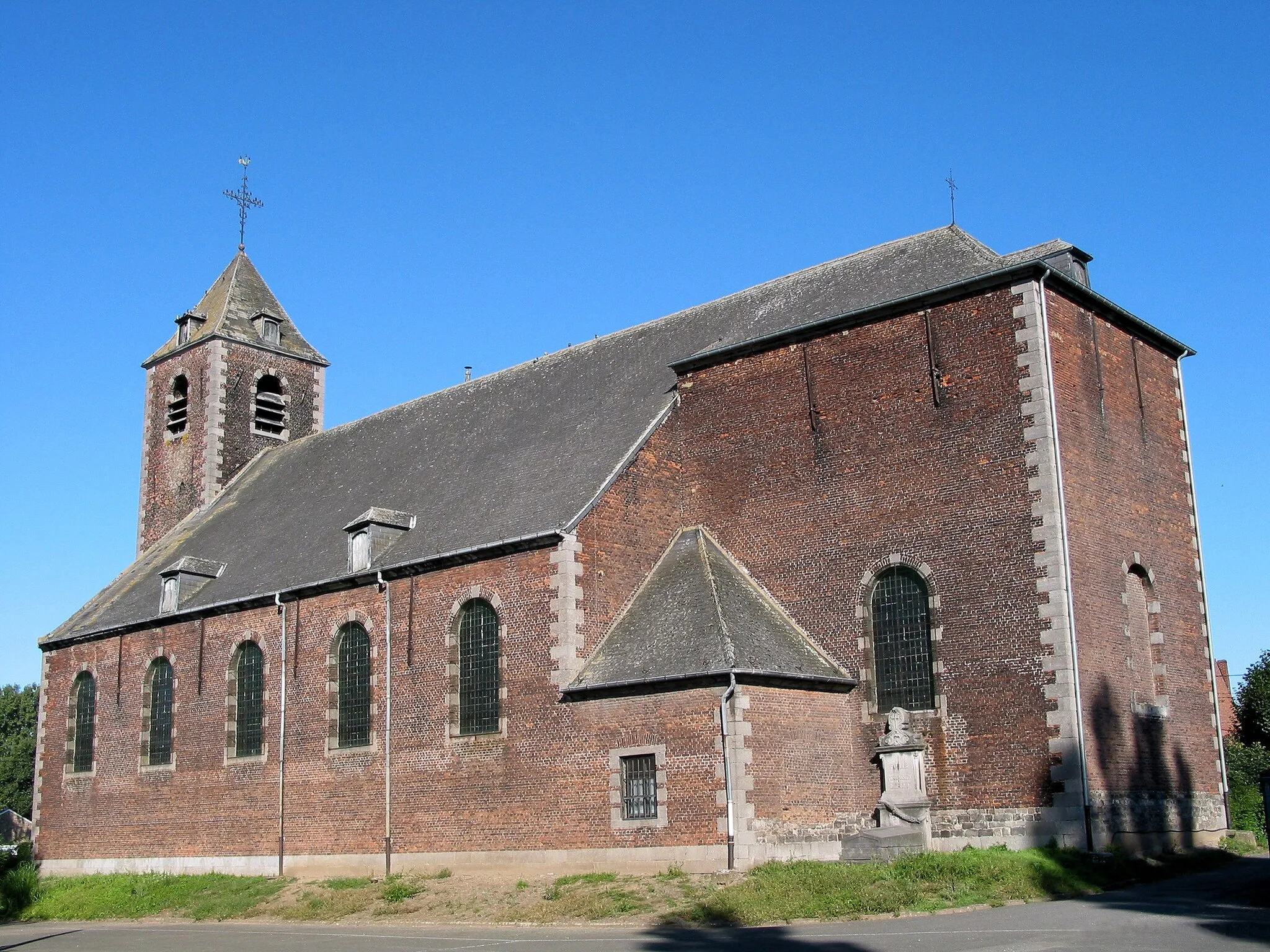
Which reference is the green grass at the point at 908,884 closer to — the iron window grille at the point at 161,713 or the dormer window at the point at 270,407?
the iron window grille at the point at 161,713

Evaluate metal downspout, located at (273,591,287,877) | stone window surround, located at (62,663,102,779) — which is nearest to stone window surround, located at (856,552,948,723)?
metal downspout, located at (273,591,287,877)

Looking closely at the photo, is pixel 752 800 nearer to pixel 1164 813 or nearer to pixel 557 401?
pixel 1164 813

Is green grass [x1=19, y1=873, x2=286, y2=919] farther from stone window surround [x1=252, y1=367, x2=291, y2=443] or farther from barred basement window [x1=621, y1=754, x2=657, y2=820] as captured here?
stone window surround [x1=252, y1=367, x2=291, y2=443]

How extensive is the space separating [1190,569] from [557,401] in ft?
41.5

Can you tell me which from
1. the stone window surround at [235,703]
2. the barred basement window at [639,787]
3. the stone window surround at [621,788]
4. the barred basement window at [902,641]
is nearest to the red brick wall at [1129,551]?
the barred basement window at [902,641]

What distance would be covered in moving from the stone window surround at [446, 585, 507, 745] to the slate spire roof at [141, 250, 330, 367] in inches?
659

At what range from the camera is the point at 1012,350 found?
20.4 m

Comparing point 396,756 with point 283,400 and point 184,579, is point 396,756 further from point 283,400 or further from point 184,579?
point 283,400

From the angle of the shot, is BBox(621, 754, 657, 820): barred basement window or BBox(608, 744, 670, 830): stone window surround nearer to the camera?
BBox(608, 744, 670, 830): stone window surround

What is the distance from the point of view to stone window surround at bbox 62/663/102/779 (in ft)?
103

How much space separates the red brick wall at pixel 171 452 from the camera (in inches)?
1426

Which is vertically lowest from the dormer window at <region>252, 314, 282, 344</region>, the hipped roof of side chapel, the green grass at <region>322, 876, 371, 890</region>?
the green grass at <region>322, 876, 371, 890</region>

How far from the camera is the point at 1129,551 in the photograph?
69.9 feet

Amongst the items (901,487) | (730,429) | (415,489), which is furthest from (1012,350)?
(415,489)
